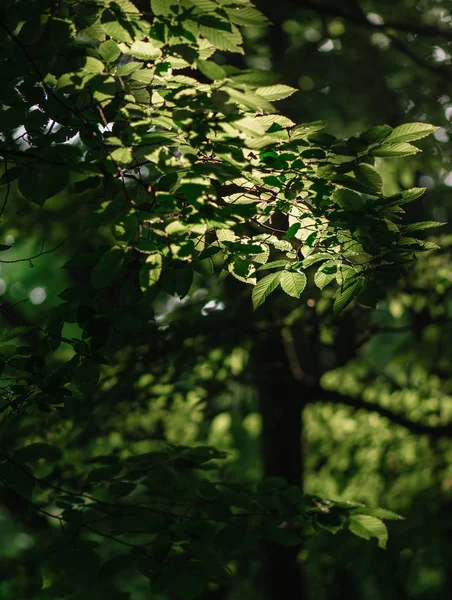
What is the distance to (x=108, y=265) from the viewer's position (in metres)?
1.43

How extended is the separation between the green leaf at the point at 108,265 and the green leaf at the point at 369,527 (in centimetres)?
152

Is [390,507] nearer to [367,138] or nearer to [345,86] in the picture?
[345,86]

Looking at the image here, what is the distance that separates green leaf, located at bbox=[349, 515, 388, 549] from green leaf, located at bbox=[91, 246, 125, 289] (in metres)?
1.52

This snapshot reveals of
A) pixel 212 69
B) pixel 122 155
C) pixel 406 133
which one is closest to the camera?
pixel 212 69

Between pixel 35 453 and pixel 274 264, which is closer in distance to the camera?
pixel 274 264

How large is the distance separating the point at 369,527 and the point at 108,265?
158 centimetres

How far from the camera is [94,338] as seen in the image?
1690 millimetres

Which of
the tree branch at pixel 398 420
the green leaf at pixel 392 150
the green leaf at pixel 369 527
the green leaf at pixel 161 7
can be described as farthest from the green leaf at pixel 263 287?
the tree branch at pixel 398 420

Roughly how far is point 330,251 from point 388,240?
23 cm

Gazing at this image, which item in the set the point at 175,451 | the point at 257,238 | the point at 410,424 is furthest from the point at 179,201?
the point at 410,424

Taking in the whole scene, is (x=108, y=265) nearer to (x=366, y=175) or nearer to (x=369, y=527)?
(x=366, y=175)

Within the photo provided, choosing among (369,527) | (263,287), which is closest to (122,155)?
(263,287)

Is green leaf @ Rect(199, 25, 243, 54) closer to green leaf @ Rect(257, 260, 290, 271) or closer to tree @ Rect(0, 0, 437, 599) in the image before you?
tree @ Rect(0, 0, 437, 599)

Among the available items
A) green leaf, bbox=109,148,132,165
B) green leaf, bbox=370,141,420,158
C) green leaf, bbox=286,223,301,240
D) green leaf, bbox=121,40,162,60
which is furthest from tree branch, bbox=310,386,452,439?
green leaf, bbox=121,40,162,60
